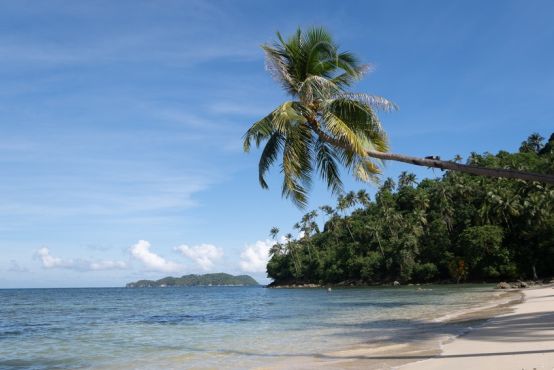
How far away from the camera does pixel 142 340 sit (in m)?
20.9

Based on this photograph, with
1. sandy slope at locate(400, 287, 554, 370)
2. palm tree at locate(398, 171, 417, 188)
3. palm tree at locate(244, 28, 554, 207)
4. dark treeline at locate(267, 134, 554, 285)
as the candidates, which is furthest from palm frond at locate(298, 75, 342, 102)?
palm tree at locate(398, 171, 417, 188)

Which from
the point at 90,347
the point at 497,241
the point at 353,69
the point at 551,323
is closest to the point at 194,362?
the point at 90,347

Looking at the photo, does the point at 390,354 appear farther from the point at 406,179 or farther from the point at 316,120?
the point at 406,179

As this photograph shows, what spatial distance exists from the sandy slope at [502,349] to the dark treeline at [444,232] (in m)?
43.4

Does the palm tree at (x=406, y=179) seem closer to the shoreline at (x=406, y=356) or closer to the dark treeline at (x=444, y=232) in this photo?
the dark treeline at (x=444, y=232)

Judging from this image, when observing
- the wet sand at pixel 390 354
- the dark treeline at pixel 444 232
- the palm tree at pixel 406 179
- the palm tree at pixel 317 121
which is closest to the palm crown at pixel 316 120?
the palm tree at pixel 317 121

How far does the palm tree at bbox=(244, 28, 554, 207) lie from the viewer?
11.2 metres

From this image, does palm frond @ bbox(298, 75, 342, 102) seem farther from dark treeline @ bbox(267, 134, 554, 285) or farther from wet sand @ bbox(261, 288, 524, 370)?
dark treeline @ bbox(267, 134, 554, 285)

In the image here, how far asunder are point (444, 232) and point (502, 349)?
67.4 metres

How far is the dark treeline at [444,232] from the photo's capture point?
62.9 metres

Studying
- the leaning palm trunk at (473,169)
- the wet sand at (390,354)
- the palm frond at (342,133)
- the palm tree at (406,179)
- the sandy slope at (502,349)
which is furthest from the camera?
the palm tree at (406,179)

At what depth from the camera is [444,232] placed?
247 ft

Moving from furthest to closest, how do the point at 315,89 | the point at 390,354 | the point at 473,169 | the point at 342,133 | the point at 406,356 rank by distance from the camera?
the point at 390,354, the point at 406,356, the point at 315,89, the point at 342,133, the point at 473,169

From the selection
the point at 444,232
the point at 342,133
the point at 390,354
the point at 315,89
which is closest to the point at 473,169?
the point at 342,133
